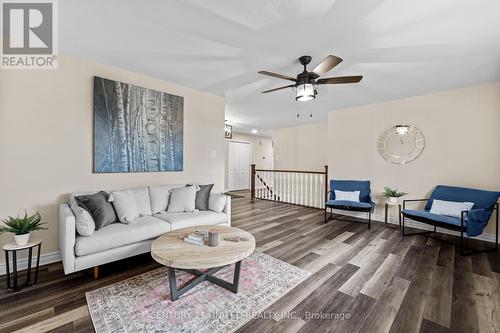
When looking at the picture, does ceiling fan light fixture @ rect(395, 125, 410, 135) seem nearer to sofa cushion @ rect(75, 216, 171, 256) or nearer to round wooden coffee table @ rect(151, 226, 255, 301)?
round wooden coffee table @ rect(151, 226, 255, 301)

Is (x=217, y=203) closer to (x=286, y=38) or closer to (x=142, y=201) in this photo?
(x=142, y=201)

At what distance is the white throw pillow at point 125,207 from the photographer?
2.59m

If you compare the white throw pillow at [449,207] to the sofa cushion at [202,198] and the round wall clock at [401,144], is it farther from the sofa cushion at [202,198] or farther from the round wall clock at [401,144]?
the sofa cushion at [202,198]

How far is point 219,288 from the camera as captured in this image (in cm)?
206

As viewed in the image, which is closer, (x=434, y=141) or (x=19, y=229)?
(x=19, y=229)

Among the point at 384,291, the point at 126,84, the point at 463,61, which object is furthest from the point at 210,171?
the point at 463,61

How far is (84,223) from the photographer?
2166mm

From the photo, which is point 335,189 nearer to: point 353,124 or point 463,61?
point 353,124

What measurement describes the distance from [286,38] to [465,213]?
3.61 metres

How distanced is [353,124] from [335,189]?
1596 millimetres

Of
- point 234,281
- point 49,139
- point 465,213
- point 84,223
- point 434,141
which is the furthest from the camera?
point 434,141

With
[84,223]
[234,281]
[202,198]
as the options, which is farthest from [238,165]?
[234,281]

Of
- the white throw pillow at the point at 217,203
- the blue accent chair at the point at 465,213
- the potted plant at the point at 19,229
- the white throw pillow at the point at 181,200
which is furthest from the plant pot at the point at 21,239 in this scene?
the blue accent chair at the point at 465,213

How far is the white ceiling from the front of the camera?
185 centimetres
